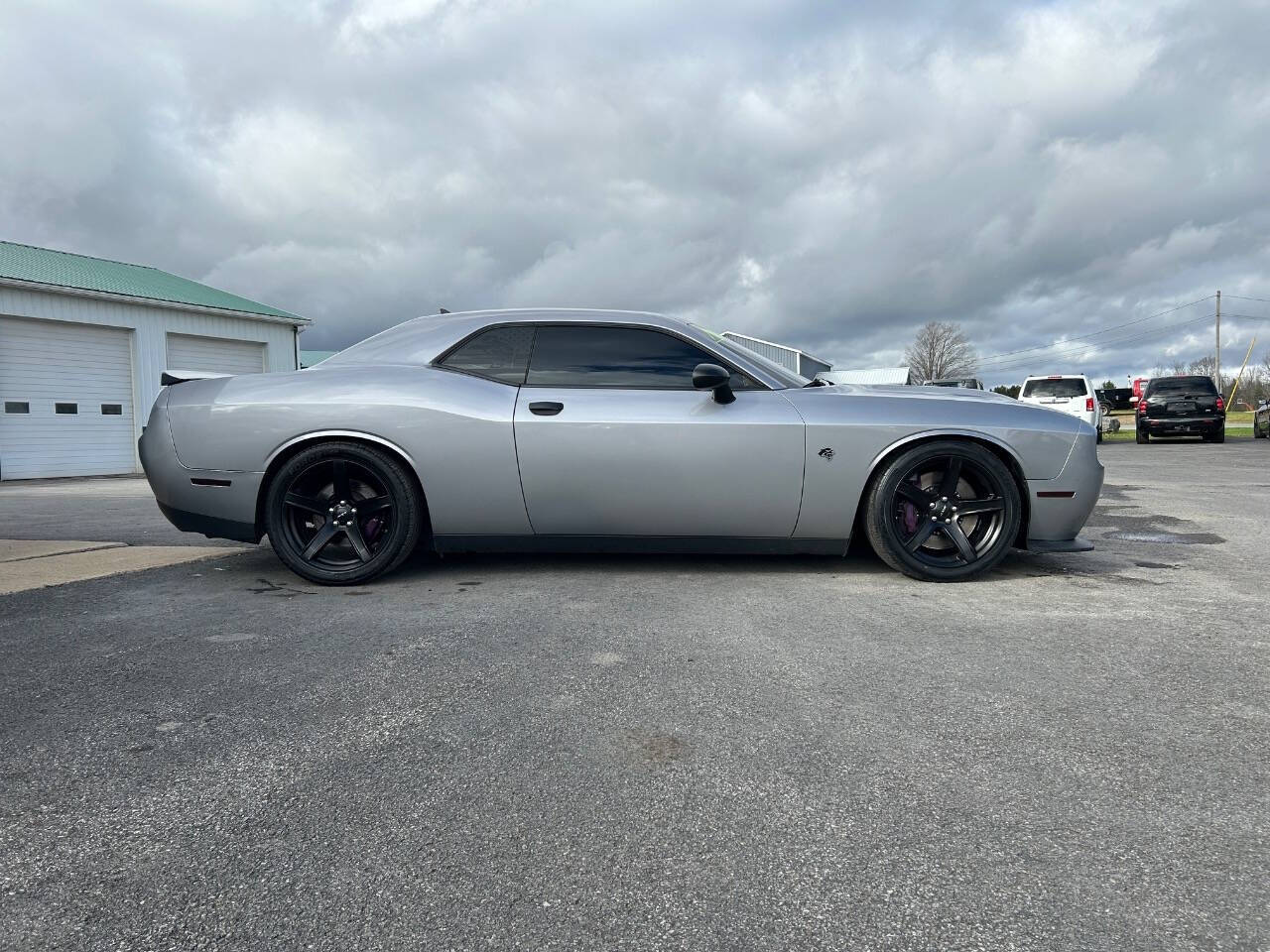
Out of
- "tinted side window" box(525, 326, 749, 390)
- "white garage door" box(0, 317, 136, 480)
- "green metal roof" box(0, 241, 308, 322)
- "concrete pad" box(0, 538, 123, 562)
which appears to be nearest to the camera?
"tinted side window" box(525, 326, 749, 390)

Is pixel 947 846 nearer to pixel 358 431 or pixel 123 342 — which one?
pixel 358 431

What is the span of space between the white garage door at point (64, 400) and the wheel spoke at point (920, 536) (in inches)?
645

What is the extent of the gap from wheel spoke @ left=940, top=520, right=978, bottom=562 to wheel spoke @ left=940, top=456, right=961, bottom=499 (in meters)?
0.15

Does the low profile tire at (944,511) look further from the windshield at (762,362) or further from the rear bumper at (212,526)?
the rear bumper at (212,526)

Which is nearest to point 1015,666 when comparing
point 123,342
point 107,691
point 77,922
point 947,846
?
point 947,846

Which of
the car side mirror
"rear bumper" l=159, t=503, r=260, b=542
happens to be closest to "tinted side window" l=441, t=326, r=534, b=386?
the car side mirror

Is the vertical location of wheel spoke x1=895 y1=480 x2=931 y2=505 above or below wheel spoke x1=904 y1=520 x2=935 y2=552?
above

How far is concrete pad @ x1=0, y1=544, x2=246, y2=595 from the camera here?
384 cm

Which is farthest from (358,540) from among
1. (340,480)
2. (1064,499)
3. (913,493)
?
(1064,499)

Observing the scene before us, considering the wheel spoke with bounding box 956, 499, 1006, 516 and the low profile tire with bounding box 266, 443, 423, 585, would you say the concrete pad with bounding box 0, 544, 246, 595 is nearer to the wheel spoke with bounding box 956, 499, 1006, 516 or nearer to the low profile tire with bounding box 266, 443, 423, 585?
the low profile tire with bounding box 266, 443, 423, 585

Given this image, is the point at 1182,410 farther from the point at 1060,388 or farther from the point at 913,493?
the point at 913,493

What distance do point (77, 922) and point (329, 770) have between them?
0.58m

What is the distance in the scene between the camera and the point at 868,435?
377cm

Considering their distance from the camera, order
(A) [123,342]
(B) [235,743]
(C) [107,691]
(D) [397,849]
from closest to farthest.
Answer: (D) [397,849] < (B) [235,743] < (C) [107,691] < (A) [123,342]
